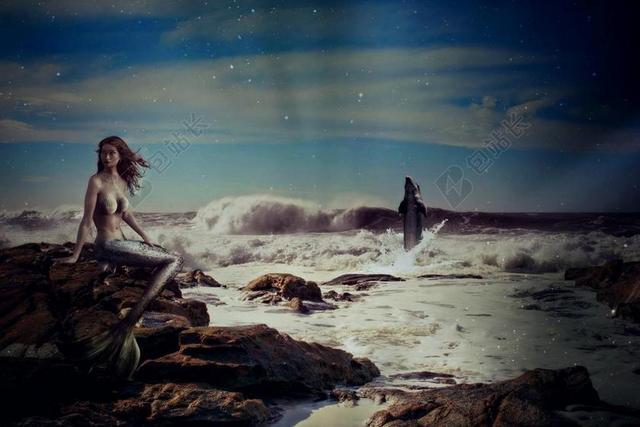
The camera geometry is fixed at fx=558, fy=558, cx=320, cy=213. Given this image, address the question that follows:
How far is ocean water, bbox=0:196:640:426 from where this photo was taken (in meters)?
4.14

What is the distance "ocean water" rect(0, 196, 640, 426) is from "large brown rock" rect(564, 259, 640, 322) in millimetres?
99

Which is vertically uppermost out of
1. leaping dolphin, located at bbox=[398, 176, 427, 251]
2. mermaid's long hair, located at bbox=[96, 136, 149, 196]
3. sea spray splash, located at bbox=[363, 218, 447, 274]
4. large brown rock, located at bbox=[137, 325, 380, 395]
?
mermaid's long hair, located at bbox=[96, 136, 149, 196]

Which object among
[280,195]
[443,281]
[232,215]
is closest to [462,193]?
[443,281]

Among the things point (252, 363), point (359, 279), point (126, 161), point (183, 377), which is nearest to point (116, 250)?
point (126, 161)

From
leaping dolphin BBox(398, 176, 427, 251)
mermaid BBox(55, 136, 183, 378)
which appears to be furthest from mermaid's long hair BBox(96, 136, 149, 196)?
leaping dolphin BBox(398, 176, 427, 251)

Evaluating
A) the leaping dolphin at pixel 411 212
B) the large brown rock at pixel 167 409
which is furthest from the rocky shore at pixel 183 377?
the leaping dolphin at pixel 411 212

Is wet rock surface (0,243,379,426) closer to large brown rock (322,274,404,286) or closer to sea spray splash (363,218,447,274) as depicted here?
large brown rock (322,274,404,286)

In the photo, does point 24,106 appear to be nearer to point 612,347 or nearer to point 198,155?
point 198,155

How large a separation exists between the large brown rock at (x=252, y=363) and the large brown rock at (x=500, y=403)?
52 cm

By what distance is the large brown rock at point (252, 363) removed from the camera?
10.9ft

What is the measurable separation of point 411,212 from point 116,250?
2.69m

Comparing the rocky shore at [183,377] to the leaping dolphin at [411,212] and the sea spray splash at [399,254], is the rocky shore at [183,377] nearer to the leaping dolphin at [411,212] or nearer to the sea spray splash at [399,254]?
the sea spray splash at [399,254]

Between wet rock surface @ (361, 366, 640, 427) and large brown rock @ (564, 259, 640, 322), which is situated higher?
large brown rock @ (564, 259, 640, 322)

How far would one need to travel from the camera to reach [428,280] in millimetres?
5059
